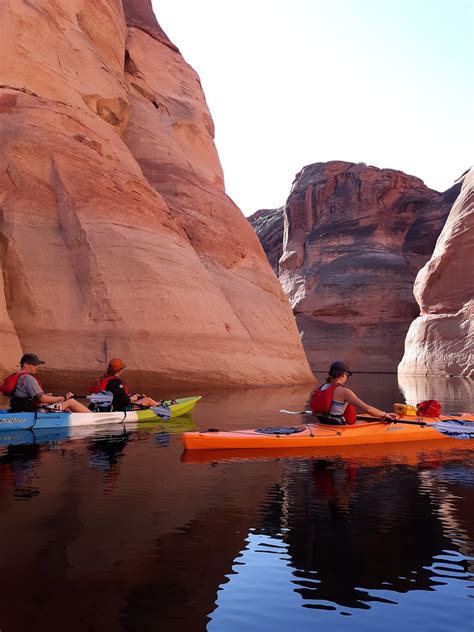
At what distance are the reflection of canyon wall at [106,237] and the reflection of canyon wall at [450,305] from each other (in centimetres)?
1758

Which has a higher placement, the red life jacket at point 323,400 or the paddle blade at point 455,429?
the red life jacket at point 323,400

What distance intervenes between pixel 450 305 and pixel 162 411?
113 feet

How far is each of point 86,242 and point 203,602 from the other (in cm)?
1739

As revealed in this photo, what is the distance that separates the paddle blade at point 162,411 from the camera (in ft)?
40.0

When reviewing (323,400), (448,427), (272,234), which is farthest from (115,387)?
(272,234)

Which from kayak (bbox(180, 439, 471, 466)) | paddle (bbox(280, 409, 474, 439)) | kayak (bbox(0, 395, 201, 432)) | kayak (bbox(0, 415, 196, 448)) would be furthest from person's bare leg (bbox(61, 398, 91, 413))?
paddle (bbox(280, 409, 474, 439))

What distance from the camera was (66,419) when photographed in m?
10.7

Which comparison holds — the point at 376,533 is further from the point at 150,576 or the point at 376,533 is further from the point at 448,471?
the point at 448,471

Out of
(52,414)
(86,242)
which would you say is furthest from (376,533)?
(86,242)

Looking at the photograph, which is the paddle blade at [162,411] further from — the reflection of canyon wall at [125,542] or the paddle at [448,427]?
the reflection of canyon wall at [125,542]

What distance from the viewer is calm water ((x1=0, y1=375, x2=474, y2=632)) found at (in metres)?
3.36

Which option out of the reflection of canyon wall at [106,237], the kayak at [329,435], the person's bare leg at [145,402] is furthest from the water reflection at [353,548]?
the reflection of canyon wall at [106,237]

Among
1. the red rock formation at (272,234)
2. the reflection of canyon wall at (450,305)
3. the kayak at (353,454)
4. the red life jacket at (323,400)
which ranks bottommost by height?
the kayak at (353,454)

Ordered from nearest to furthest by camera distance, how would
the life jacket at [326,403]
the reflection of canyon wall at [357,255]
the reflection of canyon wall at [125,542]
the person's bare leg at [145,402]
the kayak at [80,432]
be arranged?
the reflection of canyon wall at [125,542] → the life jacket at [326,403] → the kayak at [80,432] → the person's bare leg at [145,402] → the reflection of canyon wall at [357,255]
